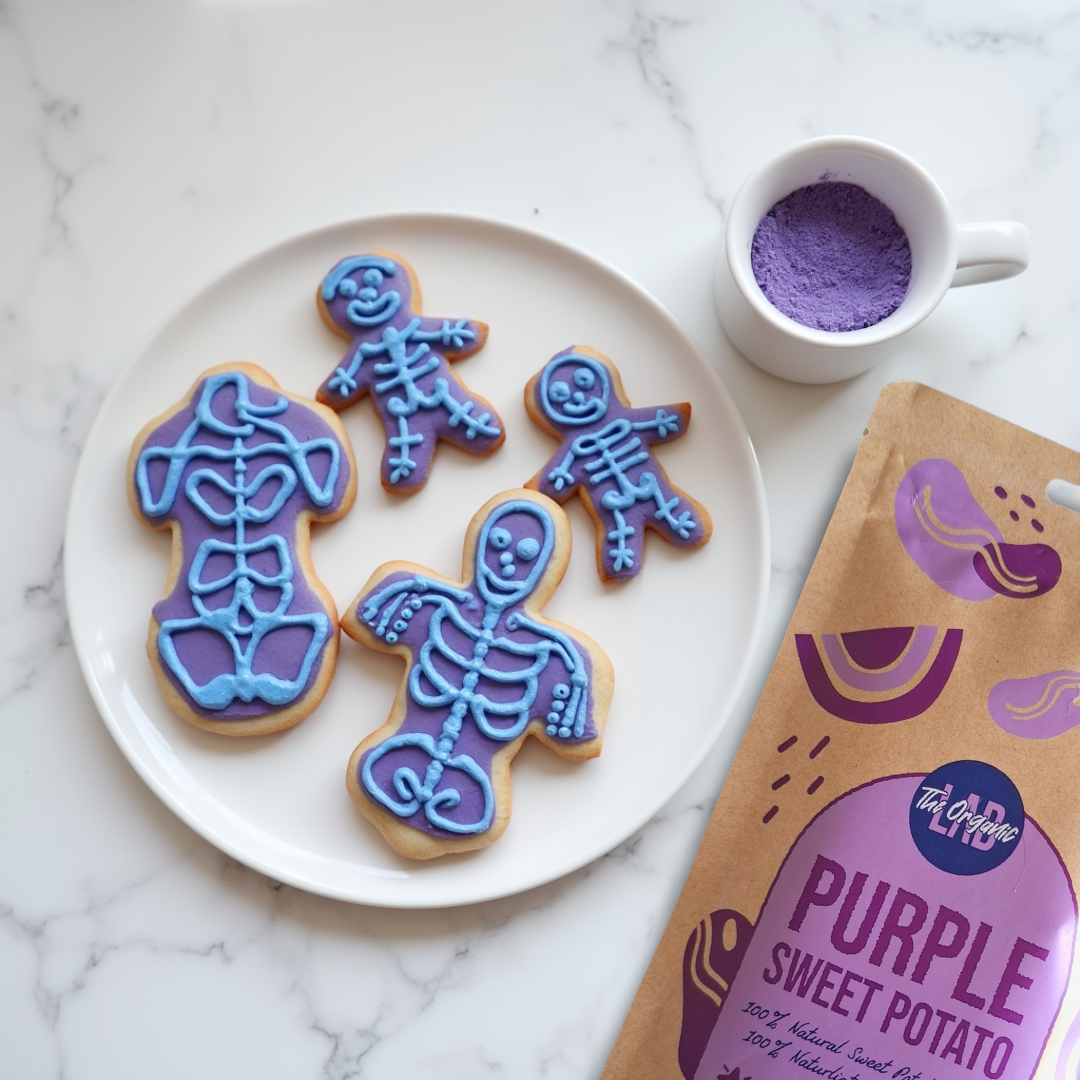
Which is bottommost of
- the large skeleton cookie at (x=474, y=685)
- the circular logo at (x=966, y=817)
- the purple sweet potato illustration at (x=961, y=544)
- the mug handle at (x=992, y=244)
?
the large skeleton cookie at (x=474, y=685)

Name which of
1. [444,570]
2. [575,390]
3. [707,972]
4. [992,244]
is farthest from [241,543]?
[992,244]

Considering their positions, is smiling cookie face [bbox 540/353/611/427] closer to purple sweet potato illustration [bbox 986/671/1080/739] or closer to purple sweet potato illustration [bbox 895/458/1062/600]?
purple sweet potato illustration [bbox 895/458/1062/600]

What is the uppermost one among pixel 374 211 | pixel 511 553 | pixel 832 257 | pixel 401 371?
pixel 832 257

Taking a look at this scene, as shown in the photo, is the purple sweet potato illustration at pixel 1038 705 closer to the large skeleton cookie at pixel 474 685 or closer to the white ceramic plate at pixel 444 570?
the white ceramic plate at pixel 444 570

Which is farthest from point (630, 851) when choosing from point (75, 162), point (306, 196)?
point (75, 162)

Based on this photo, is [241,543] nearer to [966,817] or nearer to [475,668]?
[475,668]

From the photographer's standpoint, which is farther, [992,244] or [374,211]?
[374,211]

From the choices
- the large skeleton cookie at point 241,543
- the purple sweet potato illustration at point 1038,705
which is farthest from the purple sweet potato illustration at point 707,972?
the large skeleton cookie at point 241,543

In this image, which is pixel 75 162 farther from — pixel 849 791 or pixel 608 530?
pixel 849 791
